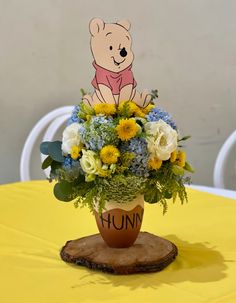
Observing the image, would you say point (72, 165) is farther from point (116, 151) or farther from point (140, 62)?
point (140, 62)

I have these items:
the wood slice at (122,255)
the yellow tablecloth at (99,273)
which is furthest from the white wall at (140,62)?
the wood slice at (122,255)

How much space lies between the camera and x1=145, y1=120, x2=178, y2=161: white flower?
1006 mm

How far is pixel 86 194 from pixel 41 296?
0.66 ft

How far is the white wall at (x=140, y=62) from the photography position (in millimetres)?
2324

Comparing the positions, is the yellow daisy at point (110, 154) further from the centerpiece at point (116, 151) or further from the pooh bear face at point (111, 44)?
the pooh bear face at point (111, 44)

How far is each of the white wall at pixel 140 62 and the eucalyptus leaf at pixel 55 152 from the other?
129 cm

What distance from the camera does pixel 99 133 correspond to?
998 mm

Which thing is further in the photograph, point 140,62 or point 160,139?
point 140,62

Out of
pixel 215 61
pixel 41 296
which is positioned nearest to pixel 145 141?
pixel 41 296

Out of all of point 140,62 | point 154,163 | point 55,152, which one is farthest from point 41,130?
point 154,163

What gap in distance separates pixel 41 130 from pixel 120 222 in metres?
1.24

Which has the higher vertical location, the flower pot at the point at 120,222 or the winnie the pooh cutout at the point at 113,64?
the winnie the pooh cutout at the point at 113,64

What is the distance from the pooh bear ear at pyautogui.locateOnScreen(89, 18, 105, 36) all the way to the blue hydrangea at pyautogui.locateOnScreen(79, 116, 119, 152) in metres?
0.17

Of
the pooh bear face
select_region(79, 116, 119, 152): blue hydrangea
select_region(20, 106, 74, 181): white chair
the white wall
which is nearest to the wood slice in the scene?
select_region(79, 116, 119, 152): blue hydrangea
